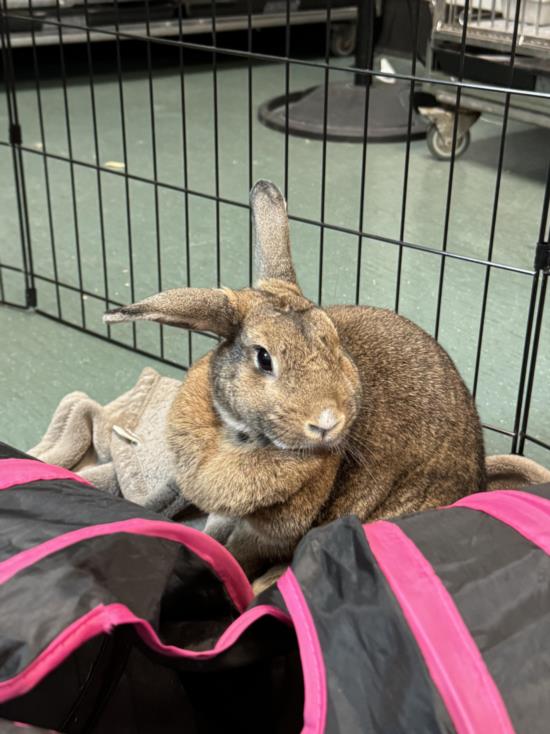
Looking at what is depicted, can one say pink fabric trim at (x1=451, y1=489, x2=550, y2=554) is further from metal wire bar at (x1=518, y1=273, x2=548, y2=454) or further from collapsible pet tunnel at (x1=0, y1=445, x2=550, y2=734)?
metal wire bar at (x1=518, y1=273, x2=548, y2=454)

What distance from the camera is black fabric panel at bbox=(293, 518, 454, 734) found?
83 centimetres

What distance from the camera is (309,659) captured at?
88cm

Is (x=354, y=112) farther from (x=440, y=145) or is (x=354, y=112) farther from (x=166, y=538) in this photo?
(x=166, y=538)

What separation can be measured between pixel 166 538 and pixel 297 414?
0.89 feet

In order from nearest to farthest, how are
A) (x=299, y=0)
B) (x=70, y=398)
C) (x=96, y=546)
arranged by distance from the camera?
1. (x=96, y=546)
2. (x=70, y=398)
3. (x=299, y=0)

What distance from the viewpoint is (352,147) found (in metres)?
4.13

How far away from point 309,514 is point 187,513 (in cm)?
47

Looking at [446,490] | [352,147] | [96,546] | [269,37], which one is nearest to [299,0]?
[269,37]

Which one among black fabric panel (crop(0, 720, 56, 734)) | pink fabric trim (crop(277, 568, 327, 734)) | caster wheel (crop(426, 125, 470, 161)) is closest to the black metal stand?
caster wheel (crop(426, 125, 470, 161))

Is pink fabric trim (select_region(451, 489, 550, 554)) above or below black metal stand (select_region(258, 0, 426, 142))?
above

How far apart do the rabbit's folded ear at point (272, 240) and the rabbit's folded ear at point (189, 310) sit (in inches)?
6.4

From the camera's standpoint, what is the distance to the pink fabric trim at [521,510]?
3.36 feet

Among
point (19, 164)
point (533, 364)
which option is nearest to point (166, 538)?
point (533, 364)

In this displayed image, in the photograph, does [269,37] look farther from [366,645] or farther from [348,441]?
[366,645]
